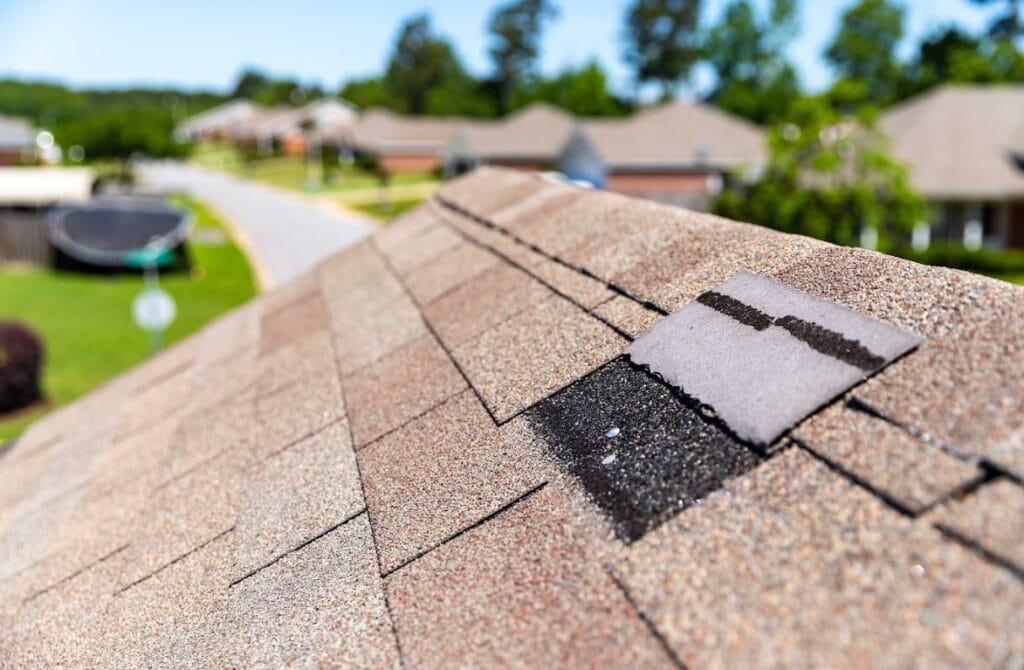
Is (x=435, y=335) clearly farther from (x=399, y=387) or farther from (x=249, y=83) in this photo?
(x=249, y=83)

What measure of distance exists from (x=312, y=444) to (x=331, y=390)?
0.64 m

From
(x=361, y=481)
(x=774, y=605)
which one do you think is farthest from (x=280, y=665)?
(x=774, y=605)

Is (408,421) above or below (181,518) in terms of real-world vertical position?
above

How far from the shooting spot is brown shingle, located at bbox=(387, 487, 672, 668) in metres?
2.00

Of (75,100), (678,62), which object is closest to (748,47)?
(678,62)

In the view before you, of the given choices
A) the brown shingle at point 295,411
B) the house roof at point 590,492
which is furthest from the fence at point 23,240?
the brown shingle at point 295,411

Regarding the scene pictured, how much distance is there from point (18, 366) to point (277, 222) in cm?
3177

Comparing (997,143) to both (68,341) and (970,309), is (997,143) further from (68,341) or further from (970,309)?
(970,309)

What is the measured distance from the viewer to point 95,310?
26.8m

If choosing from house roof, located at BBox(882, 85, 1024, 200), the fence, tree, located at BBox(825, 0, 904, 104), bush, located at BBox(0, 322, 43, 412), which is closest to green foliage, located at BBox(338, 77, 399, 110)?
tree, located at BBox(825, 0, 904, 104)

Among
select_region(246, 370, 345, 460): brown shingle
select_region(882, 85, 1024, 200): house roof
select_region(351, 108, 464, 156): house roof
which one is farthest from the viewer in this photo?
select_region(351, 108, 464, 156): house roof

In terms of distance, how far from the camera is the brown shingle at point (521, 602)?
200 cm

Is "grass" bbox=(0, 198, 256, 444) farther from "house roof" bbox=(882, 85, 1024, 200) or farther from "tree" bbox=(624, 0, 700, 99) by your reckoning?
"tree" bbox=(624, 0, 700, 99)

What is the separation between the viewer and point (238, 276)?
32.1 meters
